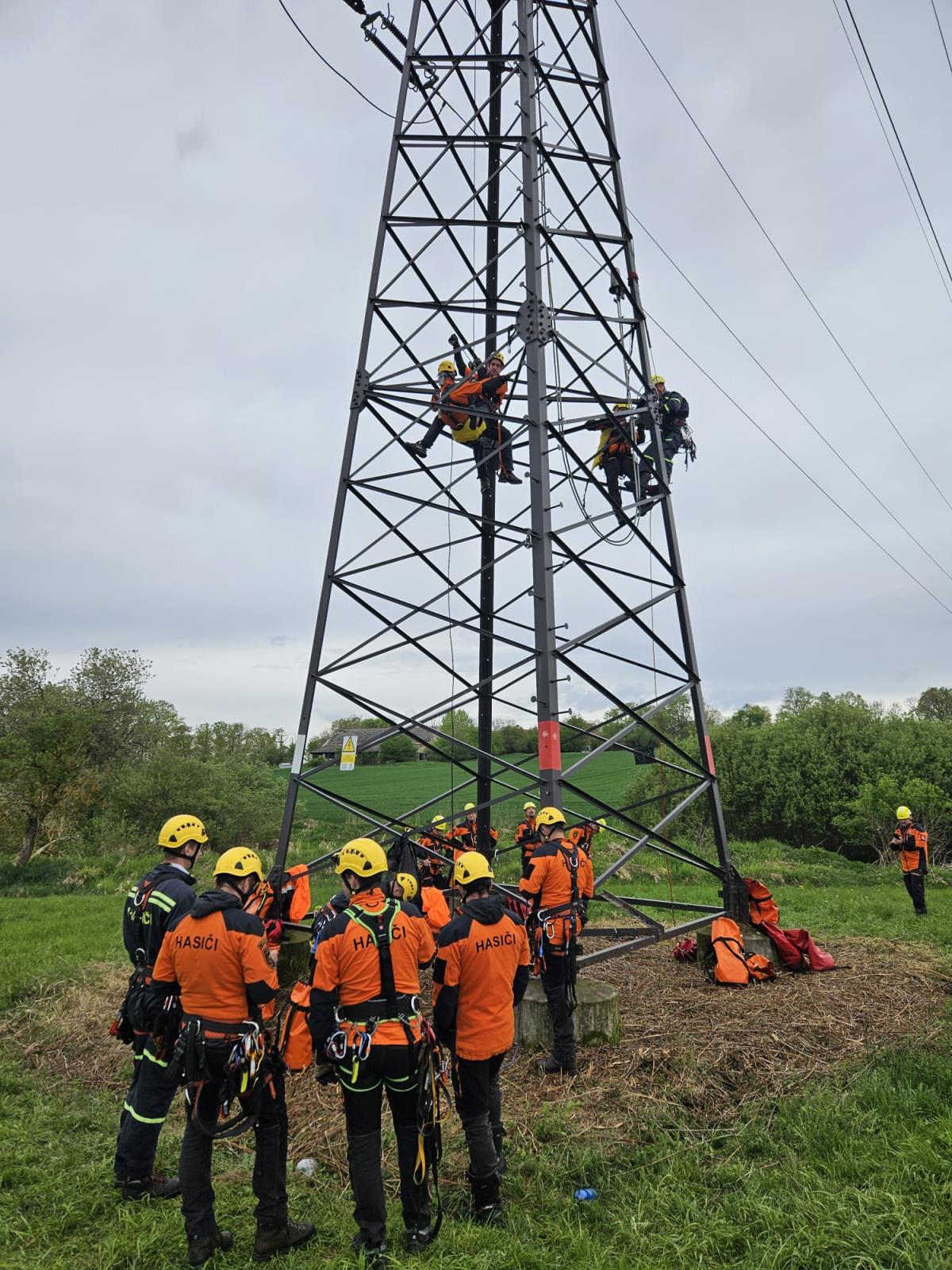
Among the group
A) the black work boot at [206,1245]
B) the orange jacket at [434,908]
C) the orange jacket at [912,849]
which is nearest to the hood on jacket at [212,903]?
the black work boot at [206,1245]

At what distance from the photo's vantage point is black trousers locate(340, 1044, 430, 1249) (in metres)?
4.23

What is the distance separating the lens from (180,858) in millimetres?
5742

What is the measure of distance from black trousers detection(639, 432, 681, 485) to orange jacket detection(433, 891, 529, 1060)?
684 cm

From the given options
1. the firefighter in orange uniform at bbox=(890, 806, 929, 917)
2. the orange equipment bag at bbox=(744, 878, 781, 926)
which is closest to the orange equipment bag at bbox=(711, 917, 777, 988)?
the orange equipment bag at bbox=(744, 878, 781, 926)

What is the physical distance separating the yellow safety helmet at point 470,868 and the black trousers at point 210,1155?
62.9 inches

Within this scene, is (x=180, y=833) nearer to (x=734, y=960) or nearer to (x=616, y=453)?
(x=734, y=960)

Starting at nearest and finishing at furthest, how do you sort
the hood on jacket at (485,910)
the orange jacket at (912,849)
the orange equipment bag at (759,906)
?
1. the hood on jacket at (485,910)
2. the orange equipment bag at (759,906)
3. the orange jacket at (912,849)

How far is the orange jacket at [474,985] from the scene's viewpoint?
15.7 feet

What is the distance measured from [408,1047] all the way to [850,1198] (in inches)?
105

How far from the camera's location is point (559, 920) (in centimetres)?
682

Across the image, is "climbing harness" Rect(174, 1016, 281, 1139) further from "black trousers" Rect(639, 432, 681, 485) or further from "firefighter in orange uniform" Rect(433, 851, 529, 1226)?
"black trousers" Rect(639, 432, 681, 485)

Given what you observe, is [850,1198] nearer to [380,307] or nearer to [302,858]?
[380,307]

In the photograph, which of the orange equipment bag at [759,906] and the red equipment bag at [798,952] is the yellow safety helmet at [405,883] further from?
the red equipment bag at [798,952]

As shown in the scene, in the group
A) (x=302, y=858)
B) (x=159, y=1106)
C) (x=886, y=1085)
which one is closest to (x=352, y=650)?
(x=159, y=1106)
